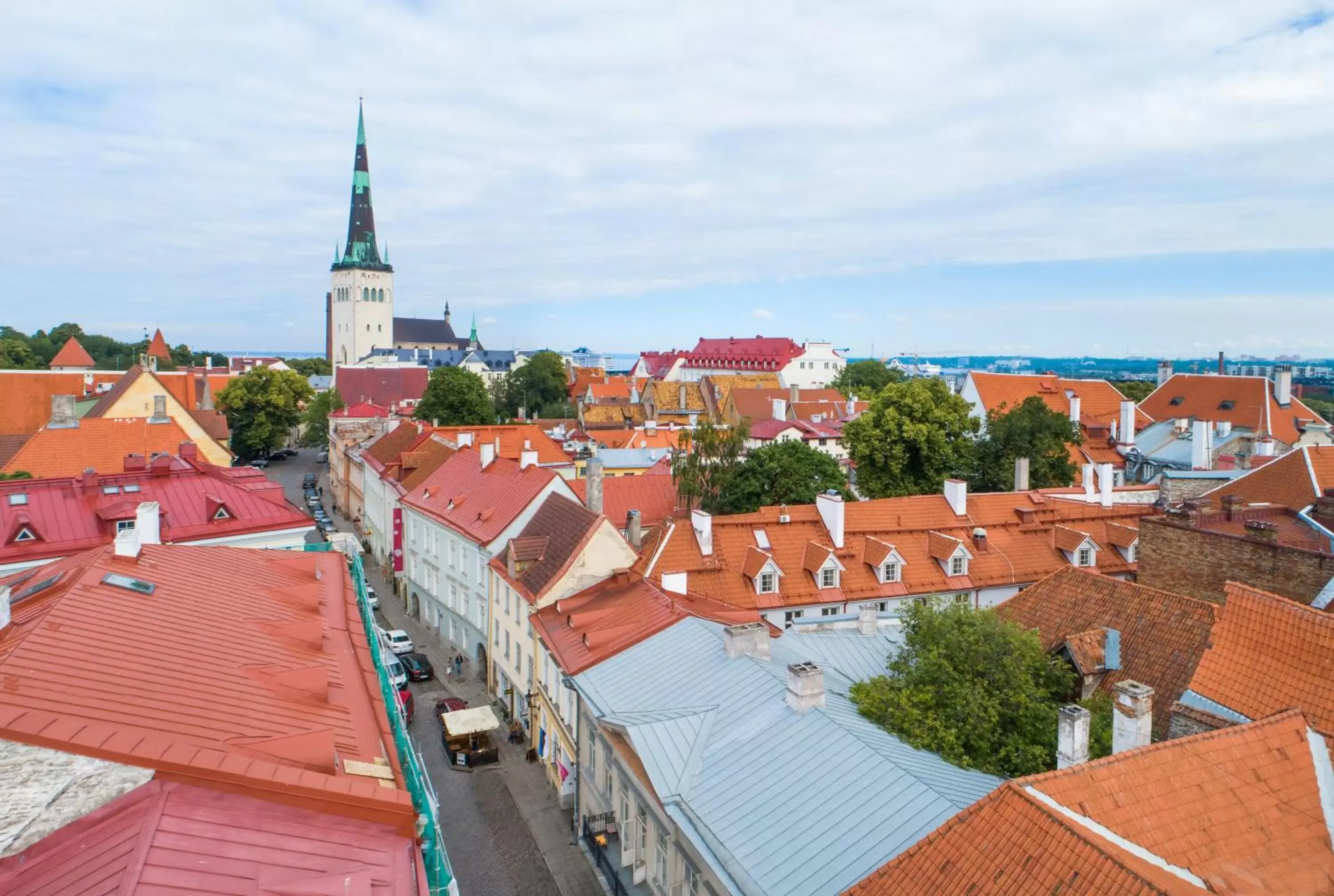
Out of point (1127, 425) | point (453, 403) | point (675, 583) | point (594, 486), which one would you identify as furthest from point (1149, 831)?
point (453, 403)

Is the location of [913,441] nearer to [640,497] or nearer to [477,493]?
[640,497]

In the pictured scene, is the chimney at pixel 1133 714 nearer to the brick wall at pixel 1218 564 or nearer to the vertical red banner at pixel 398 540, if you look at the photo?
the brick wall at pixel 1218 564

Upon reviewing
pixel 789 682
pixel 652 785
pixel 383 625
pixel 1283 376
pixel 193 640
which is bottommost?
pixel 383 625

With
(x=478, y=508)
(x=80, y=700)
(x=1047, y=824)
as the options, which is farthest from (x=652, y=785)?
(x=478, y=508)

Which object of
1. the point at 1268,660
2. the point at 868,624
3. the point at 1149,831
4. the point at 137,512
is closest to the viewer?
the point at 1149,831

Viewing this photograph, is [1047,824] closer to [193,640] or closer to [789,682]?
[789,682]

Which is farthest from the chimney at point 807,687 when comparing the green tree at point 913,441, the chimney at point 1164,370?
the chimney at point 1164,370

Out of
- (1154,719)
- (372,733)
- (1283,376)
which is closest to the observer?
(372,733)
